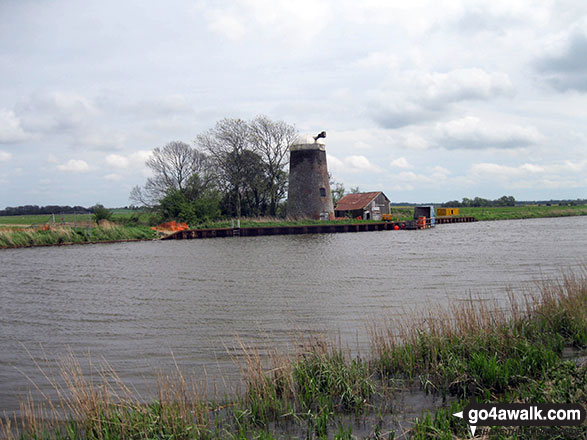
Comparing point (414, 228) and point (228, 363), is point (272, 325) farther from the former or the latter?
point (414, 228)

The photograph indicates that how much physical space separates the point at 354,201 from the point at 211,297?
4153 cm

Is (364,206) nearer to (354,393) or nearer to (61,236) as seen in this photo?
(61,236)

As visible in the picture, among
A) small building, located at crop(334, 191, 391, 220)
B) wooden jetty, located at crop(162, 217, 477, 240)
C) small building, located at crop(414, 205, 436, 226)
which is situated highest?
small building, located at crop(334, 191, 391, 220)

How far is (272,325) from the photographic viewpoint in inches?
384

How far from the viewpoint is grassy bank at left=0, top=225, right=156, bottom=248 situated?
1257 inches

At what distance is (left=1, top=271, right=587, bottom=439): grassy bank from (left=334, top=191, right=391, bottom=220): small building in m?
44.3

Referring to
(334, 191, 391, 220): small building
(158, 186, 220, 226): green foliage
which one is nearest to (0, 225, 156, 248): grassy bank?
(158, 186, 220, 226): green foliage

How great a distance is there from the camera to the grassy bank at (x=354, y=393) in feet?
15.2

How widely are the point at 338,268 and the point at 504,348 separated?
1271 centimetres

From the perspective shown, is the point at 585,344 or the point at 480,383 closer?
the point at 480,383

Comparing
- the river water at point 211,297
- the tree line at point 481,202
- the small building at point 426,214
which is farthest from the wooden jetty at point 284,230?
the tree line at point 481,202

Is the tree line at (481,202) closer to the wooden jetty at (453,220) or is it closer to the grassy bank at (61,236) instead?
the wooden jetty at (453,220)

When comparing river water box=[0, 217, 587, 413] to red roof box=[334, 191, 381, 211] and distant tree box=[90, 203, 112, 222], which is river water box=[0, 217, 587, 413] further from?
red roof box=[334, 191, 381, 211]

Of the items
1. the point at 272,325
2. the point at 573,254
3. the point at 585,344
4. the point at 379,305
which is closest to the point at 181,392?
the point at 272,325
